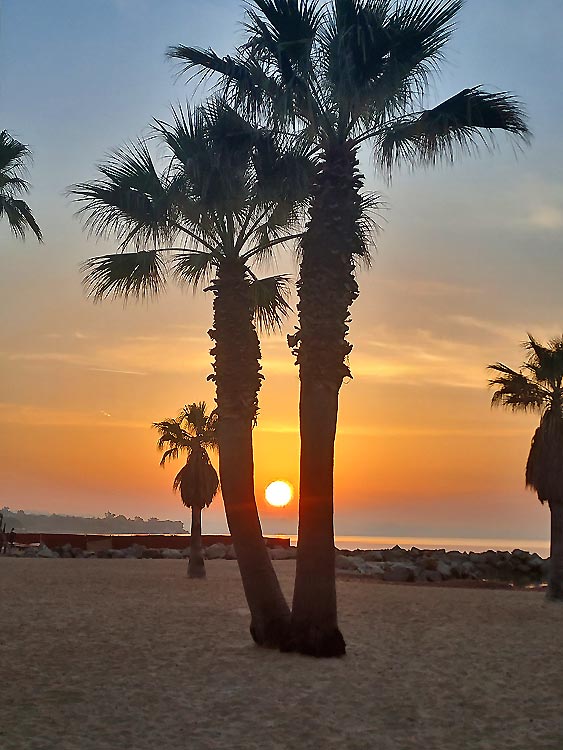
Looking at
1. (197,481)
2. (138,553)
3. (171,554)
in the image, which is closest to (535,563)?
(171,554)

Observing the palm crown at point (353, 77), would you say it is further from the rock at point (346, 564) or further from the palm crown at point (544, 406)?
the rock at point (346, 564)

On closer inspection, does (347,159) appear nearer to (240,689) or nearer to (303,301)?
(303,301)

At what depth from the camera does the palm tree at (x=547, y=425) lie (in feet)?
68.5

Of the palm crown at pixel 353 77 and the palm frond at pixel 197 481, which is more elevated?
the palm crown at pixel 353 77

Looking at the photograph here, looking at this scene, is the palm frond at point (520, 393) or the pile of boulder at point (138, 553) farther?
the pile of boulder at point (138, 553)

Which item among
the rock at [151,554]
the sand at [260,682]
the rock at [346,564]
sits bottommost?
the sand at [260,682]

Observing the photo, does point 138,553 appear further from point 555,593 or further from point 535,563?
point 555,593

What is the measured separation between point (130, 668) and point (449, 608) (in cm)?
991

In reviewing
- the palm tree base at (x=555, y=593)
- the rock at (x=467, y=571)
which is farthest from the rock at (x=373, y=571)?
the palm tree base at (x=555, y=593)

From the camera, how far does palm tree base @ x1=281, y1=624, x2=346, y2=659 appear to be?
10.9 m

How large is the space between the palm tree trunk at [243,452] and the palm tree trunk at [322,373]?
742 millimetres

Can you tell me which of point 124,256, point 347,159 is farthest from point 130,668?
point 347,159

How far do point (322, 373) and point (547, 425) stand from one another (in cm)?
1183

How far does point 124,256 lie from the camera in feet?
44.4
